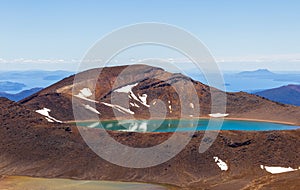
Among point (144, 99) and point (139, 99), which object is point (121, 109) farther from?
point (144, 99)

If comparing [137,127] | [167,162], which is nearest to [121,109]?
[137,127]

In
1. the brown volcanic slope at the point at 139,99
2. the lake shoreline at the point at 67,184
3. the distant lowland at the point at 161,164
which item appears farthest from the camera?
the brown volcanic slope at the point at 139,99

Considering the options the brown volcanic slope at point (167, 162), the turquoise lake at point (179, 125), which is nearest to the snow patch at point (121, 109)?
the turquoise lake at point (179, 125)

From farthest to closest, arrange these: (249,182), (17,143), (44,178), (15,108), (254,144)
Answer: (15,108), (17,143), (254,144), (44,178), (249,182)

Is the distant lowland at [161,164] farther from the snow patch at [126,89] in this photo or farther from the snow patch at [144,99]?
the snow patch at [126,89]

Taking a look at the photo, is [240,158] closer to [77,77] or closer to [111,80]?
[111,80]

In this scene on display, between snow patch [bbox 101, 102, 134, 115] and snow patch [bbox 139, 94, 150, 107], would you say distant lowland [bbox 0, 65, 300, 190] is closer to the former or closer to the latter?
snow patch [bbox 101, 102, 134, 115]

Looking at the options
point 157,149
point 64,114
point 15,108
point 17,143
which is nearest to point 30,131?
point 17,143
